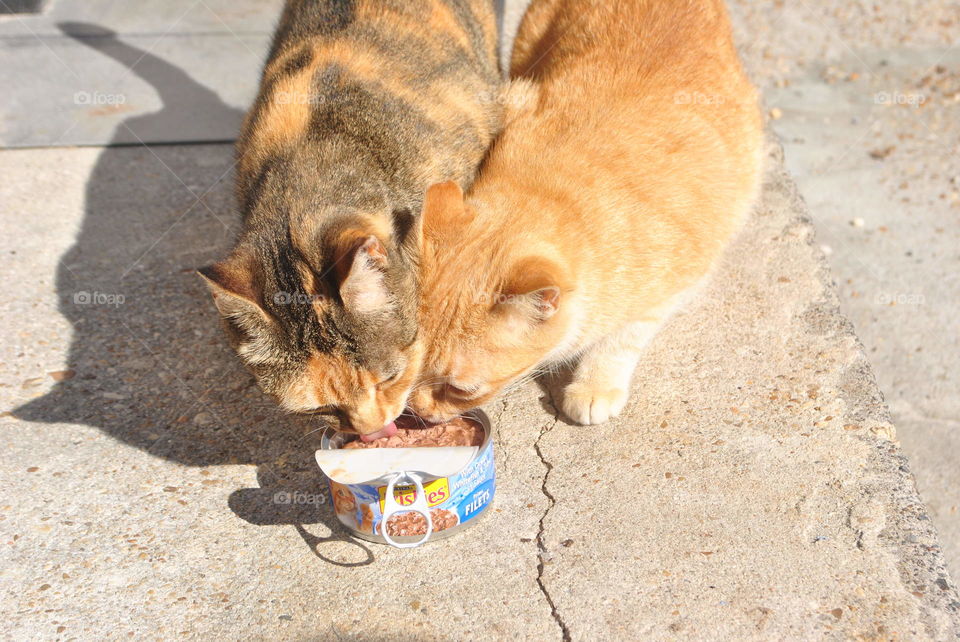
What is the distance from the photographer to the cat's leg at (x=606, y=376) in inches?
126

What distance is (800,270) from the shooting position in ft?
12.9

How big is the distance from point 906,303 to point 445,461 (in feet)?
10.7

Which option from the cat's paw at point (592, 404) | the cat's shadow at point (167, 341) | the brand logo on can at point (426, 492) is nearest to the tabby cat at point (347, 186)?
the brand logo on can at point (426, 492)

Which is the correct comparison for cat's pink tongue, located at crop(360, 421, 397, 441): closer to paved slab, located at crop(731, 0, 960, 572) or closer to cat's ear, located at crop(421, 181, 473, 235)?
cat's ear, located at crop(421, 181, 473, 235)

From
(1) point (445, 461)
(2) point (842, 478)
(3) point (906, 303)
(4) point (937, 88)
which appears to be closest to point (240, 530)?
(1) point (445, 461)

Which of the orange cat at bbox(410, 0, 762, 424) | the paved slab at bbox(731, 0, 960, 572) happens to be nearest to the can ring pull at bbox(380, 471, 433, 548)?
the orange cat at bbox(410, 0, 762, 424)

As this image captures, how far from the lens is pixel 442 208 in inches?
108

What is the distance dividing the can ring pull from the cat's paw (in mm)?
813

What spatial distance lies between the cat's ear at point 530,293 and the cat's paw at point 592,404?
1.96 ft

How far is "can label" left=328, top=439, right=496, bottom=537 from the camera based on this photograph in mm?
2562

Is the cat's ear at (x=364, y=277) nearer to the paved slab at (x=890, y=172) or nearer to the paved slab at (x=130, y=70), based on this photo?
the paved slab at (x=890, y=172)

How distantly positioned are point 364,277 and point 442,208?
1.55 feet

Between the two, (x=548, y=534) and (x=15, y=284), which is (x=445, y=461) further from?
(x=15, y=284)

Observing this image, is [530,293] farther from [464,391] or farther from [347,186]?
[347,186]
